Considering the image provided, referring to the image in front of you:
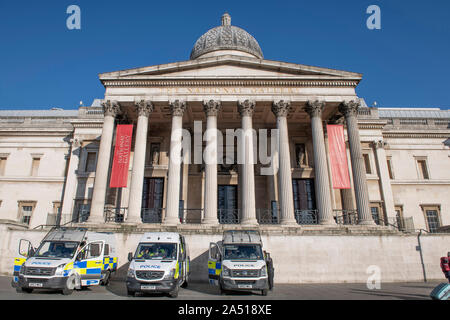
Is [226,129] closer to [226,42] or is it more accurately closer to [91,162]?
[226,42]

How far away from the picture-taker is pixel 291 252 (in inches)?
717

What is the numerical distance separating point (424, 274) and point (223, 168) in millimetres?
16494

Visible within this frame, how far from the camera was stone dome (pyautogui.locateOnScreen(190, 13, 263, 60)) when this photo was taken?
30.8 m

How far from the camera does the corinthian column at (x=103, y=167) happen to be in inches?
807

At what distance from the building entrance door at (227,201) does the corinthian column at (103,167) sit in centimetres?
956

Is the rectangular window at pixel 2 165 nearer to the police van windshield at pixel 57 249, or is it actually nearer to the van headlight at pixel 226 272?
the police van windshield at pixel 57 249

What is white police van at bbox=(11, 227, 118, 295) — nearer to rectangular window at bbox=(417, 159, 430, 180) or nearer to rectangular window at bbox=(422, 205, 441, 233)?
rectangular window at bbox=(422, 205, 441, 233)

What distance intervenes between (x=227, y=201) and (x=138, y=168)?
8.77 meters

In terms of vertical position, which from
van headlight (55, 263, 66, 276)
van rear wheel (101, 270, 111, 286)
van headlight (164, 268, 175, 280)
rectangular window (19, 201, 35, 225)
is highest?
rectangular window (19, 201, 35, 225)

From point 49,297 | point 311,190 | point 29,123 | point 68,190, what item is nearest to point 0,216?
point 68,190

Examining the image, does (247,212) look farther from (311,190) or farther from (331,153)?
(311,190)

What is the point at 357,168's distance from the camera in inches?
837

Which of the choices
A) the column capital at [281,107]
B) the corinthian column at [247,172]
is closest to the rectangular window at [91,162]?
the corinthian column at [247,172]

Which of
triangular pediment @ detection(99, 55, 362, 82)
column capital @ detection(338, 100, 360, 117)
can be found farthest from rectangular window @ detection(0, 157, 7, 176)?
column capital @ detection(338, 100, 360, 117)
